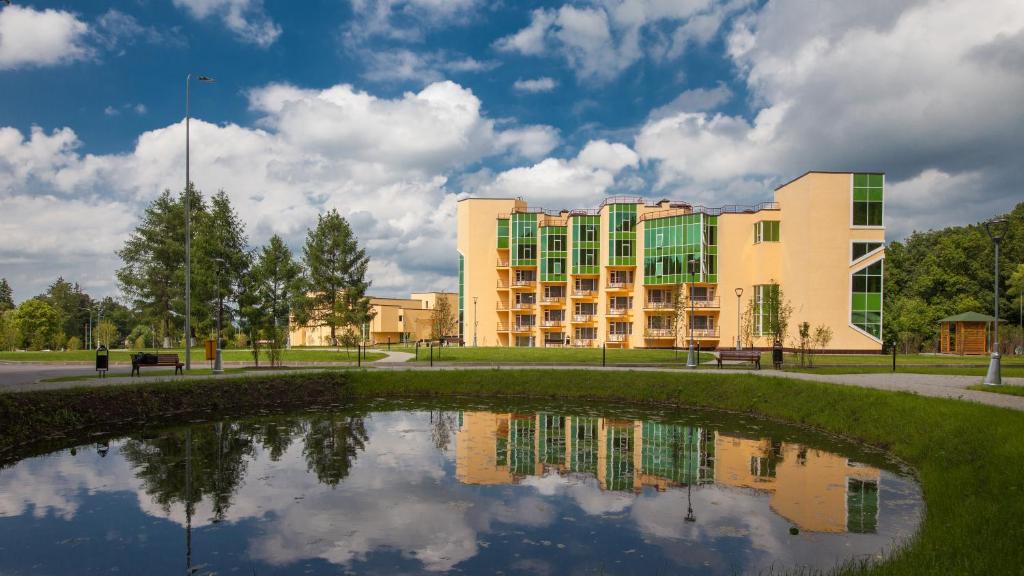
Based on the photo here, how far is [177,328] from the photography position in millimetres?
55750

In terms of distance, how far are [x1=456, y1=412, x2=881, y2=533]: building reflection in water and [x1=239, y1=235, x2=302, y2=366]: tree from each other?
18.5m

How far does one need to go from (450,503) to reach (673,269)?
53.1m

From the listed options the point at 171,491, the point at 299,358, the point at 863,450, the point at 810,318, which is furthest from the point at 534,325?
the point at 171,491

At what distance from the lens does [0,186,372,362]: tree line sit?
135 ft

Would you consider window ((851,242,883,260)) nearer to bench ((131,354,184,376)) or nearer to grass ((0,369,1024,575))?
grass ((0,369,1024,575))

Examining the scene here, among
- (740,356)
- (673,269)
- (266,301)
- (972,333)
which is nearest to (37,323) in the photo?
(266,301)

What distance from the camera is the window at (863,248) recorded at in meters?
51.2

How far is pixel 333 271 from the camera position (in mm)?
54625

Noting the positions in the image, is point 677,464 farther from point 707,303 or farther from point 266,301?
point 707,303

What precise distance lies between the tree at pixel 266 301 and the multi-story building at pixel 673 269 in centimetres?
2897

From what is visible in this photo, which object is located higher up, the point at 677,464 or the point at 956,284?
the point at 956,284

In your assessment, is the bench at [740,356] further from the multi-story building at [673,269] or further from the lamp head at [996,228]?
the multi-story building at [673,269]

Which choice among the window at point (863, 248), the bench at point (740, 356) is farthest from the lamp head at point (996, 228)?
the window at point (863, 248)

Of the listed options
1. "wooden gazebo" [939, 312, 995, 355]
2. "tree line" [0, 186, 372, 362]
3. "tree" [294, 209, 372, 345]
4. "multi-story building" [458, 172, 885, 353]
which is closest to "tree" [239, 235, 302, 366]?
"tree line" [0, 186, 372, 362]
